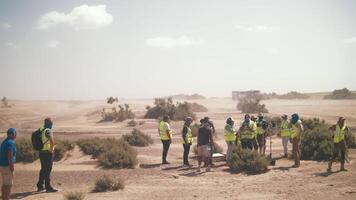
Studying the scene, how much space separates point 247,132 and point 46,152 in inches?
318

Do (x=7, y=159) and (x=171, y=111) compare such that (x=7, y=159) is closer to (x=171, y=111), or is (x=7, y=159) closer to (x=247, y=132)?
(x=247, y=132)

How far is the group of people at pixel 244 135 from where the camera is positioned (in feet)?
46.7

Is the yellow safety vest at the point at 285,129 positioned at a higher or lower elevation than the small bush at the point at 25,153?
higher

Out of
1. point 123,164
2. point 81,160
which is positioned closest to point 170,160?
point 123,164

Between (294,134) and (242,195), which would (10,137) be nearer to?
(242,195)

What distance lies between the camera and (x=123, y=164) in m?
16.9

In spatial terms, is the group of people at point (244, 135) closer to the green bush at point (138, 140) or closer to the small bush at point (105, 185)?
the small bush at point (105, 185)

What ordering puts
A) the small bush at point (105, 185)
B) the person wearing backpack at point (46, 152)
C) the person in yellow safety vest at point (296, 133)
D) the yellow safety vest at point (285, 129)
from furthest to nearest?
the yellow safety vest at point (285, 129)
the person in yellow safety vest at point (296, 133)
the small bush at point (105, 185)
the person wearing backpack at point (46, 152)

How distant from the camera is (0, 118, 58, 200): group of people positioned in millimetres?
9742

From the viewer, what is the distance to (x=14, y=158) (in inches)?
387

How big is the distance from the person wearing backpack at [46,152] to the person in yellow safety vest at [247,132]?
771cm

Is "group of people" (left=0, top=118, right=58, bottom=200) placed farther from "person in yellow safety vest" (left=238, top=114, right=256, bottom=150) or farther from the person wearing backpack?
"person in yellow safety vest" (left=238, top=114, right=256, bottom=150)

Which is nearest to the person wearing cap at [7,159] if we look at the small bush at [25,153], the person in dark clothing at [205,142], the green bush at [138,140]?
the person in dark clothing at [205,142]

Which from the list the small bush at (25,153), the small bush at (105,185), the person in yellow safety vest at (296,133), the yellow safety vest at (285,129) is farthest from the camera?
the small bush at (25,153)
